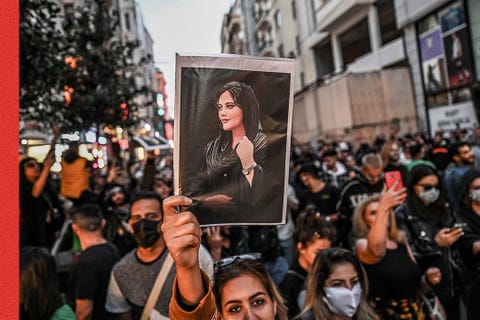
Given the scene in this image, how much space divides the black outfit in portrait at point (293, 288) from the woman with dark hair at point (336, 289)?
0.42m

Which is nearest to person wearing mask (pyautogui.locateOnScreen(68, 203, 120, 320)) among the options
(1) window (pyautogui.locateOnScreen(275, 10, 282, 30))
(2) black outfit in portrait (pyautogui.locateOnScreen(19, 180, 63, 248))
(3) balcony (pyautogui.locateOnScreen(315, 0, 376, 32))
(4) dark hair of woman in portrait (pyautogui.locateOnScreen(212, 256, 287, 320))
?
(4) dark hair of woman in portrait (pyautogui.locateOnScreen(212, 256, 287, 320))

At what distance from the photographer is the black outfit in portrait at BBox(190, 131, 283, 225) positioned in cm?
163

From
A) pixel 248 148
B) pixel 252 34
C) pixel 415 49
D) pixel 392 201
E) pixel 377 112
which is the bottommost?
pixel 392 201

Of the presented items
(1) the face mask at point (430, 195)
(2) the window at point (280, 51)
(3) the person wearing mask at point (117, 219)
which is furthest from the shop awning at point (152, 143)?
(2) the window at point (280, 51)

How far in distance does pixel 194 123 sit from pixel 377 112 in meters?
19.9

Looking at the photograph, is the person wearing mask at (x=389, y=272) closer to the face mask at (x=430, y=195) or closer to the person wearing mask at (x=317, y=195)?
the face mask at (x=430, y=195)

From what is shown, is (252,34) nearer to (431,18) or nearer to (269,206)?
(431,18)

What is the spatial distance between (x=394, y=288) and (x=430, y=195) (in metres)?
1.30

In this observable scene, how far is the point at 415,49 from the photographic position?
775 inches

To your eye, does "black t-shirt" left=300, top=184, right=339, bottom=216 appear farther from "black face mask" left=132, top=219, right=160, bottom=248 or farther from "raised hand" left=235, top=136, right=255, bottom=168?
"raised hand" left=235, top=136, right=255, bottom=168

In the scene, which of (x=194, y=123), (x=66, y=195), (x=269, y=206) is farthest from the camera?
(x=66, y=195)

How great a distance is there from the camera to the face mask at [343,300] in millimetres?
2703

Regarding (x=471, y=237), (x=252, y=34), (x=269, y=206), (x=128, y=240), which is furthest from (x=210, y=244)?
(x=252, y=34)

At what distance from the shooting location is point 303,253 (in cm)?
349
